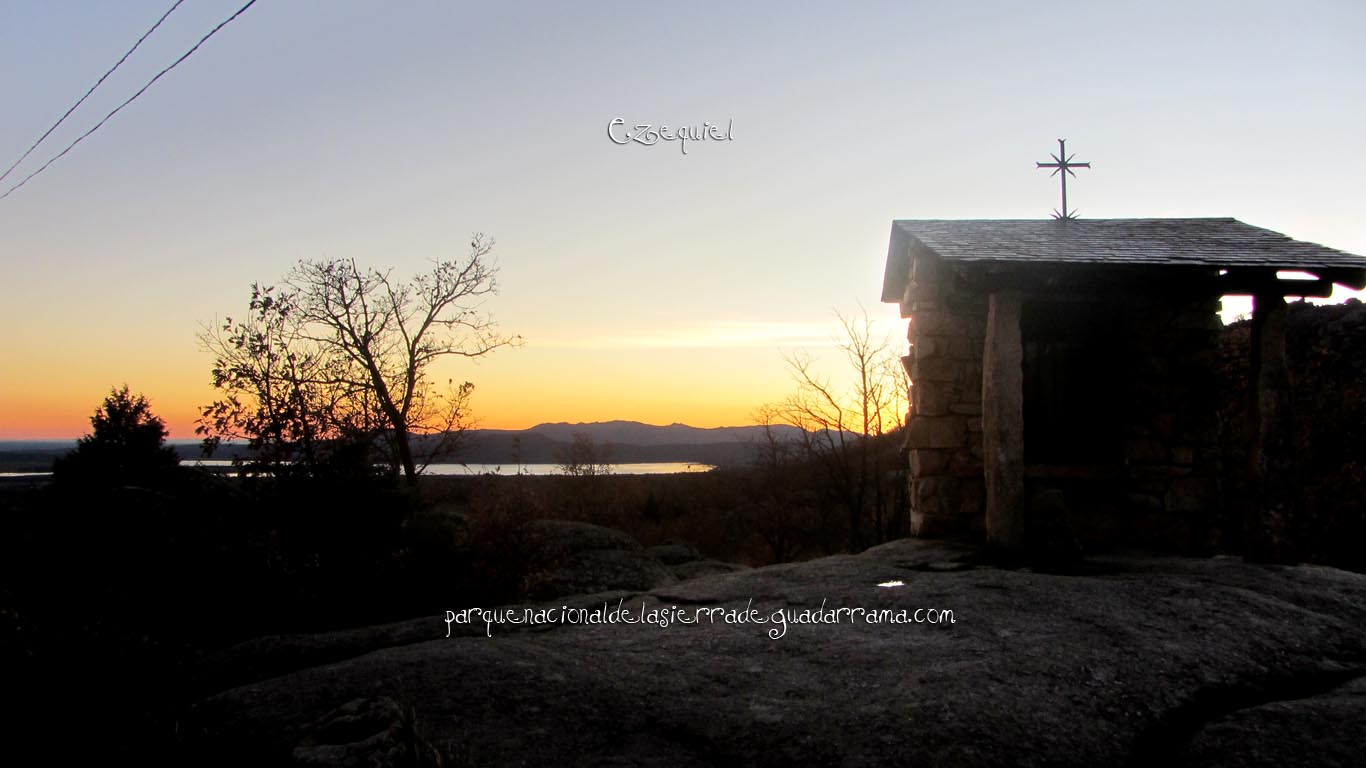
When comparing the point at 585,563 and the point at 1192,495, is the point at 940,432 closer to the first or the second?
the point at 1192,495

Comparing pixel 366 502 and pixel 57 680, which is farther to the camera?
pixel 366 502

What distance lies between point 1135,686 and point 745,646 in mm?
2264

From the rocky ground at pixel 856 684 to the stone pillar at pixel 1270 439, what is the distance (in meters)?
0.97

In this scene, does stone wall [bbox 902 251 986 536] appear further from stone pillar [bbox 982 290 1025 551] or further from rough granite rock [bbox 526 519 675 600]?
rough granite rock [bbox 526 519 675 600]

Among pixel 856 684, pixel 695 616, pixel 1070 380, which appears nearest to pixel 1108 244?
pixel 1070 380

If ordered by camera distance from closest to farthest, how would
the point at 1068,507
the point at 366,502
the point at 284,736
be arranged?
the point at 284,736, the point at 1068,507, the point at 366,502

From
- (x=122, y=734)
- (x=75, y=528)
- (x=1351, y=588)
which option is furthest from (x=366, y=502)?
(x=1351, y=588)

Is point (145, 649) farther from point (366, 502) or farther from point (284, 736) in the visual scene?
point (366, 502)

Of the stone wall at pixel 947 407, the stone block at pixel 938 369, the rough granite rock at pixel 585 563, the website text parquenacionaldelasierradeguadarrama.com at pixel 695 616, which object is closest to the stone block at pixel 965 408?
the stone wall at pixel 947 407

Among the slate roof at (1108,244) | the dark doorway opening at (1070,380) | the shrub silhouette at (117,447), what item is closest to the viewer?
the slate roof at (1108,244)

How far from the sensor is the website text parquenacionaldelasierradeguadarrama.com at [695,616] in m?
6.08

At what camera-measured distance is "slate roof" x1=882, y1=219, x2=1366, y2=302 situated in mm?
8133

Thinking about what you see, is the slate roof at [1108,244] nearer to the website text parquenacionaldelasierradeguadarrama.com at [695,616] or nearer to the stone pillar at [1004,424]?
the stone pillar at [1004,424]

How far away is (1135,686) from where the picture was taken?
4.50 meters
